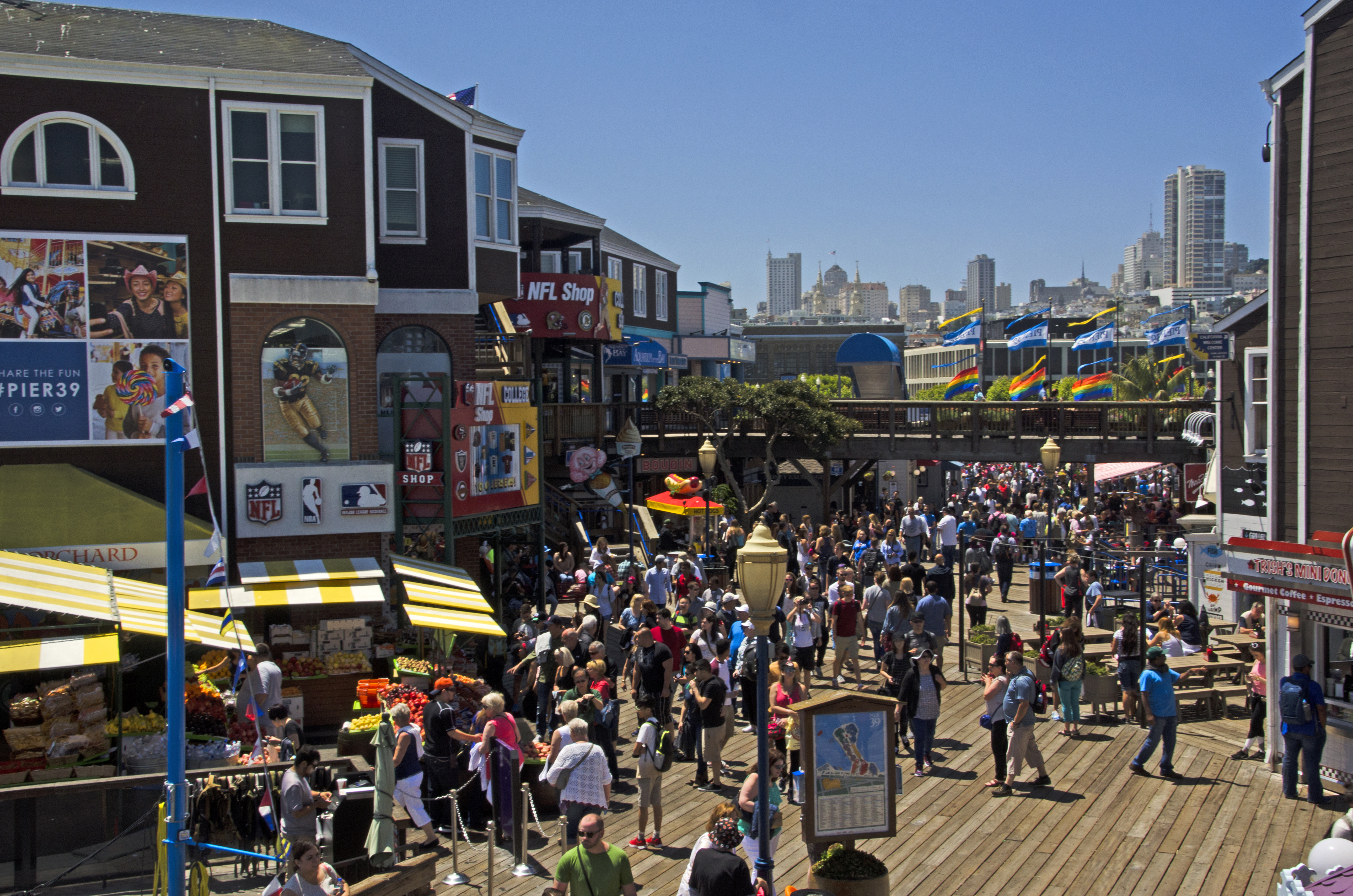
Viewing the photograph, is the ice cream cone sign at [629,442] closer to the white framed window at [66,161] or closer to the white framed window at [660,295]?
the white framed window at [66,161]

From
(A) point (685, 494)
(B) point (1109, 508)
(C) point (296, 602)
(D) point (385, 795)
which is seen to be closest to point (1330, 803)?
(D) point (385, 795)

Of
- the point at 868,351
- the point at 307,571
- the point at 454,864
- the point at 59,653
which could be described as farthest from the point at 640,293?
the point at 454,864

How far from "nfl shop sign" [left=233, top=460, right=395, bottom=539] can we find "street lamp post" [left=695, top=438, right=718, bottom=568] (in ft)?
29.4

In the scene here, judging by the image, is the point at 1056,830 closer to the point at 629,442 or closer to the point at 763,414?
the point at 629,442

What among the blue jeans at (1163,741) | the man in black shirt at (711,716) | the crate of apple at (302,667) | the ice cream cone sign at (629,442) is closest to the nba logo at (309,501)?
the crate of apple at (302,667)

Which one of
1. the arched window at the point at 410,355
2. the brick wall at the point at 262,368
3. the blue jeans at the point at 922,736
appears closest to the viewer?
the blue jeans at the point at 922,736

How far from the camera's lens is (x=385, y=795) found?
31.0 feet

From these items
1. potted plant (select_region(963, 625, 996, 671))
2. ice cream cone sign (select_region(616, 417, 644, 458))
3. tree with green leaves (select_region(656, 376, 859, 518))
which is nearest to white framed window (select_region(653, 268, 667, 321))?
tree with green leaves (select_region(656, 376, 859, 518))

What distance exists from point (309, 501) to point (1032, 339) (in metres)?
47.7

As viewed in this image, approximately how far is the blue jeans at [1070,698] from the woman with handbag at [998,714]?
220cm

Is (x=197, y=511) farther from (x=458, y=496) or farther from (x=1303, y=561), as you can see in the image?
(x=1303, y=561)

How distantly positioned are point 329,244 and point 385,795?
10030 mm

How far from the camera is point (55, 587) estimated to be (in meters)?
11.8

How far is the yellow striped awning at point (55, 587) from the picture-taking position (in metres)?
11.1
